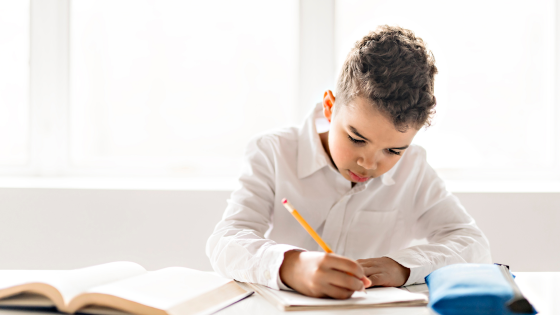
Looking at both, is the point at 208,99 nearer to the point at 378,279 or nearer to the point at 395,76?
the point at 395,76

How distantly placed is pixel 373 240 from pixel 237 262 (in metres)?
0.45

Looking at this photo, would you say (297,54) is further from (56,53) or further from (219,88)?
(56,53)

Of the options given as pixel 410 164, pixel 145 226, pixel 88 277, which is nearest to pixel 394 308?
pixel 88 277

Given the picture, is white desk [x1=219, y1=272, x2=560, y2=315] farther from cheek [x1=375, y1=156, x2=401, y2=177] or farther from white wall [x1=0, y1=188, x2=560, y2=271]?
white wall [x1=0, y1=188, x2=560, y2=271]

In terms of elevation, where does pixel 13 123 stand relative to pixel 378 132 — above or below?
above

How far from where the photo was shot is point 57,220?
149cm

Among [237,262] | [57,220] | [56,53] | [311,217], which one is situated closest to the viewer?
[237,262]

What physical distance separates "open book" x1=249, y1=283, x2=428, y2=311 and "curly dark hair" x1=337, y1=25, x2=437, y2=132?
1.13ft

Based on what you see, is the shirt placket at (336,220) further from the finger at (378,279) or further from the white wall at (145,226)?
the white wall at (145,226)

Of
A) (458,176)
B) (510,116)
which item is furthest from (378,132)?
(510,116)

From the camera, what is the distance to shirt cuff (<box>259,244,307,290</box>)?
66 cm

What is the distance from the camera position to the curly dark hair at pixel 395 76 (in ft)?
2.67

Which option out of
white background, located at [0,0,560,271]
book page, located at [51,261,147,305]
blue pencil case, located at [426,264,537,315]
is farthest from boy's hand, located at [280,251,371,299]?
white background, located at [0,0,560,271]

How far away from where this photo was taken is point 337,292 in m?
0.59
